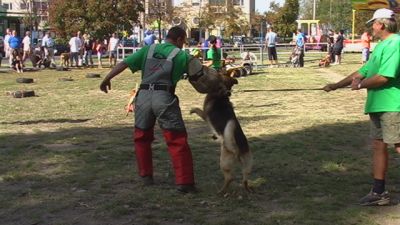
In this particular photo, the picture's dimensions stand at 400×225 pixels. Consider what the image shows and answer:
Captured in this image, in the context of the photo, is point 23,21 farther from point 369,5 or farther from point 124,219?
point 124,219

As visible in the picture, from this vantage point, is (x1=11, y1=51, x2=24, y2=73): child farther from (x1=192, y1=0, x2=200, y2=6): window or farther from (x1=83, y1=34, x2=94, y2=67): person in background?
(x1=192, y1=0, x2=200, y2=6): window

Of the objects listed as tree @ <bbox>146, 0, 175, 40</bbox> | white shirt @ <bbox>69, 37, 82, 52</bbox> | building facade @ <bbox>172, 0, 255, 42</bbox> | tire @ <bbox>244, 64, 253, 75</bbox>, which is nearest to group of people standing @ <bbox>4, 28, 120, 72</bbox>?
white shirt @ <bbox>69, 37, 82, 52</bbox>

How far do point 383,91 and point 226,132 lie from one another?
154cm

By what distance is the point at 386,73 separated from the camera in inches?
197

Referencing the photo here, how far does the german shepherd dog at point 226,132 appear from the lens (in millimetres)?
5527

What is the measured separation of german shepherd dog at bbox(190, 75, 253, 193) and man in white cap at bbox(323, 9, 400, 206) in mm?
1215

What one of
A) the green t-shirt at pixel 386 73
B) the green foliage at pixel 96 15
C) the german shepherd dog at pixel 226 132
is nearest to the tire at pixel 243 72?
the green foliage at pixel 96 15

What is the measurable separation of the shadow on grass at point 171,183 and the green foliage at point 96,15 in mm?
25016

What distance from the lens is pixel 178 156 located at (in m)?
5.71

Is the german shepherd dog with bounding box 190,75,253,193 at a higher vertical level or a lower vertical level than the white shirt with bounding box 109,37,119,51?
lower

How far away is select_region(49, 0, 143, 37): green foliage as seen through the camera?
109 feet

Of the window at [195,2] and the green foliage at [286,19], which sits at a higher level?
the window at [195,2]

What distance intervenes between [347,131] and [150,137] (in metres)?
4.78

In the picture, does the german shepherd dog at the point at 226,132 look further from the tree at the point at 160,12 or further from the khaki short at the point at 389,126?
the tree at the point at 160,12
